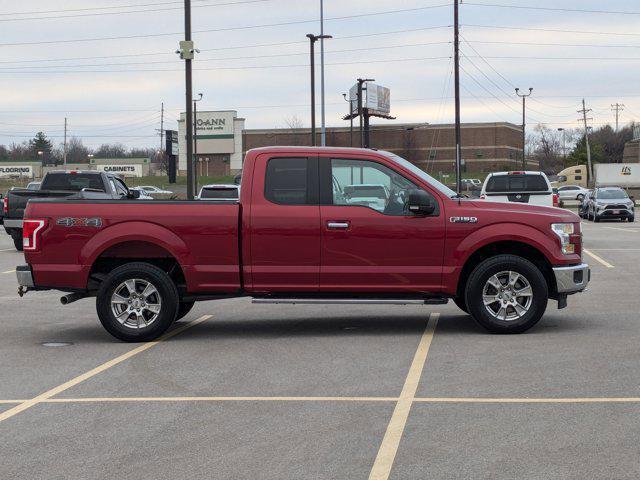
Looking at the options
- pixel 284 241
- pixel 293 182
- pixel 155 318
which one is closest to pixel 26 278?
pixel 155 318

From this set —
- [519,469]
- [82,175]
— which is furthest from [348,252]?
[82,175]

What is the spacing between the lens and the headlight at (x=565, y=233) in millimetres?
10430

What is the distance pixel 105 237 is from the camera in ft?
33.8

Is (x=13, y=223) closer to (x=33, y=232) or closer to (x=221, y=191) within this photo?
(x=221, y=191)

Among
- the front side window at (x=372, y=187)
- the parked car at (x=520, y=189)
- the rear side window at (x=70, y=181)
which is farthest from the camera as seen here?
the rear side window at (x=70, y=181)

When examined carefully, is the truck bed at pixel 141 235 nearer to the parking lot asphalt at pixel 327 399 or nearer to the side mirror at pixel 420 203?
the parking lot asphalt at pixel 327 399

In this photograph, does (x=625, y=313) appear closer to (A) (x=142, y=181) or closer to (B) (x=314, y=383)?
(B) (x=314, y=383)

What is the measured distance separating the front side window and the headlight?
1.63 metres

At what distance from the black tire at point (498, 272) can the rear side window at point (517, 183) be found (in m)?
12.9

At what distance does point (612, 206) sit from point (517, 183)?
20374 millimetres

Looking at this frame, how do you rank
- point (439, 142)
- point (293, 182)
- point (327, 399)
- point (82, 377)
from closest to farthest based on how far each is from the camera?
point (327, 399) → point (82, 377) → point (293, 182) → point (439, 142)

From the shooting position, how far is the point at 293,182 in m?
10.4

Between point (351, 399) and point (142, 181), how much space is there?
126 meters

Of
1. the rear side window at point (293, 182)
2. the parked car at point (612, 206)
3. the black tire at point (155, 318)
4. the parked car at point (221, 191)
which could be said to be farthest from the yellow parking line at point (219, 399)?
the parked car at point (612, 206)
